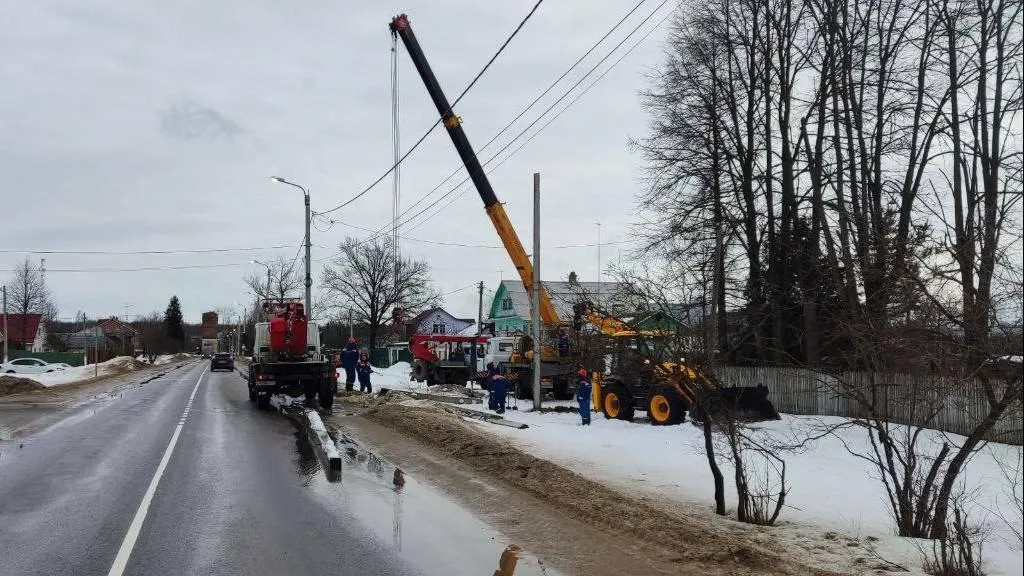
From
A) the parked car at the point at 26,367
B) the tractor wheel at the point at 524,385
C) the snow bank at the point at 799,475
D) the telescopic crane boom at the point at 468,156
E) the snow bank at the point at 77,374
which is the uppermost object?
the telescopic crane boom at the point at 468,156

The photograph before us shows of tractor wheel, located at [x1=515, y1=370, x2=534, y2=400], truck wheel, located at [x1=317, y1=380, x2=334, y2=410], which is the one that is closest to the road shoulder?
truck wheel, located at [x1=317, y1=380, x2=334, y2=410]

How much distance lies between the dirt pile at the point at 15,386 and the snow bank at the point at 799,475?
2358 centimetres

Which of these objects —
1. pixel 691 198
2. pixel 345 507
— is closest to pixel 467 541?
pixel 345 507

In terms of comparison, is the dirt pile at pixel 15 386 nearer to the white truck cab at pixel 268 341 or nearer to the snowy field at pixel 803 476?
the white truck cab at pixel 268 341

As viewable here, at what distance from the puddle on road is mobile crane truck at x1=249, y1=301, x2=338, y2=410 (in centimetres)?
1059

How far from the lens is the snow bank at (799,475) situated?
25.3 ft

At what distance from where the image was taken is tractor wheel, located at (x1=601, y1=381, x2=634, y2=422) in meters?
18.9

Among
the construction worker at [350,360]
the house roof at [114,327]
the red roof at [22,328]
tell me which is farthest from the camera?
the house roof at [114,327]

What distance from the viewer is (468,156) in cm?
2328

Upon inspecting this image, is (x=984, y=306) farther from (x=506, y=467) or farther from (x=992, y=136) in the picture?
(x=992, y=136)

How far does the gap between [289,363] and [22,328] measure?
74575 millimetres

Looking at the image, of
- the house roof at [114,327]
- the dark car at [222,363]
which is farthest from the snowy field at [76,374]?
the house roof at [114,327]

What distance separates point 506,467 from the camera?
459 inches

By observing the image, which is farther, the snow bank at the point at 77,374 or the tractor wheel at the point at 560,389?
the snow bank at the point at 77,374
